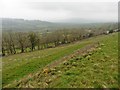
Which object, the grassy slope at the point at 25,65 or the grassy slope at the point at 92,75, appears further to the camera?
the grassy slope at the point at 25,65

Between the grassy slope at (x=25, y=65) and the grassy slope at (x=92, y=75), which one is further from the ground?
the grassy slope at (x=92, y=75)

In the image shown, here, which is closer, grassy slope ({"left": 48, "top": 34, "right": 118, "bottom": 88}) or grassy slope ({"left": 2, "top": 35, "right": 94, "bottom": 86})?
grassy slope ({"left": 48, "top": 34, "right": 118, "bottom": 88})

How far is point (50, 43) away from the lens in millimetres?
106500

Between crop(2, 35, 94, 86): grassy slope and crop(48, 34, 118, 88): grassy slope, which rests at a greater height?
crop(48, 34, 118, 88): grassy slope

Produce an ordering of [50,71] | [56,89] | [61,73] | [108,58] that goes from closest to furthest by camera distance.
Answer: [56,89] → [61,73] → [50,71] → [108,58]

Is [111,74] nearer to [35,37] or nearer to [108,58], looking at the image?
[108,58]

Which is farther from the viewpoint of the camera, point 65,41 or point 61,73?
point 65,41

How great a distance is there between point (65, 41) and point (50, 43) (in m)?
8.83

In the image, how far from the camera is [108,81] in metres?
12.8

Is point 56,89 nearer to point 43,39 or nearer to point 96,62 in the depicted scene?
point 96,62

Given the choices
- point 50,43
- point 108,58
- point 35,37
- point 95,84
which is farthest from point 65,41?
point 95,84

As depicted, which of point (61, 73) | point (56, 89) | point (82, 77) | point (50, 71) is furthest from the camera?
point (50, 71)

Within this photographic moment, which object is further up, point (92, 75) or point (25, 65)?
point (92, 75)

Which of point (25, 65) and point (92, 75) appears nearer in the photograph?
point (92, 75)
